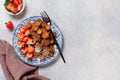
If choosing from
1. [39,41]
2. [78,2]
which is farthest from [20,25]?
[78,2]

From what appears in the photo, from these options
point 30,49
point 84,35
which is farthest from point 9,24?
point 84,35

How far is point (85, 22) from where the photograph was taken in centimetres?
101

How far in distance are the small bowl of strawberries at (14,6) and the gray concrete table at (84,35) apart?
0.06 ft

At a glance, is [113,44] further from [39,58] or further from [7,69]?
[7,69]

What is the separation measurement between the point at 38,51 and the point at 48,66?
63 mm

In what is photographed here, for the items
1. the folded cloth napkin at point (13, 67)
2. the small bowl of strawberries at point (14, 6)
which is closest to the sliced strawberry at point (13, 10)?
the small bowl of strawberries at point (14, 6)

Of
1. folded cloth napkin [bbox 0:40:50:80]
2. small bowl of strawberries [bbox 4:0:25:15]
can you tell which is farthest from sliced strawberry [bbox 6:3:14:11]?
folded cloth napkin [bbox 0:40:50:80]

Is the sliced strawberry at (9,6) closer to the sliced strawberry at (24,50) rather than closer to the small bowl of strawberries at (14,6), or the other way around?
the small bowl of strawberries at (14,6)

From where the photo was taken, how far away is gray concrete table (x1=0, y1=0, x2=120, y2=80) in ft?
3.21

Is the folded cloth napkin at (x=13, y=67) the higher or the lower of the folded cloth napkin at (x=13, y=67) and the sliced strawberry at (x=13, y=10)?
the lower

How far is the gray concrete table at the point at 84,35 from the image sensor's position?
3.21ft

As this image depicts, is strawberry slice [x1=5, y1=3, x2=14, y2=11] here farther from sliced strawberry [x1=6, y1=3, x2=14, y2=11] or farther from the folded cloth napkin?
the folded cloth napkin

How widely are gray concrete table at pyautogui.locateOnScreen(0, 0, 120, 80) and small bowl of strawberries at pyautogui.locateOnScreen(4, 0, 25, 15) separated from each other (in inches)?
0.8

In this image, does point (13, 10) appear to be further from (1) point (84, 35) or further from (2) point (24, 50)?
(1) point (84, 35)
